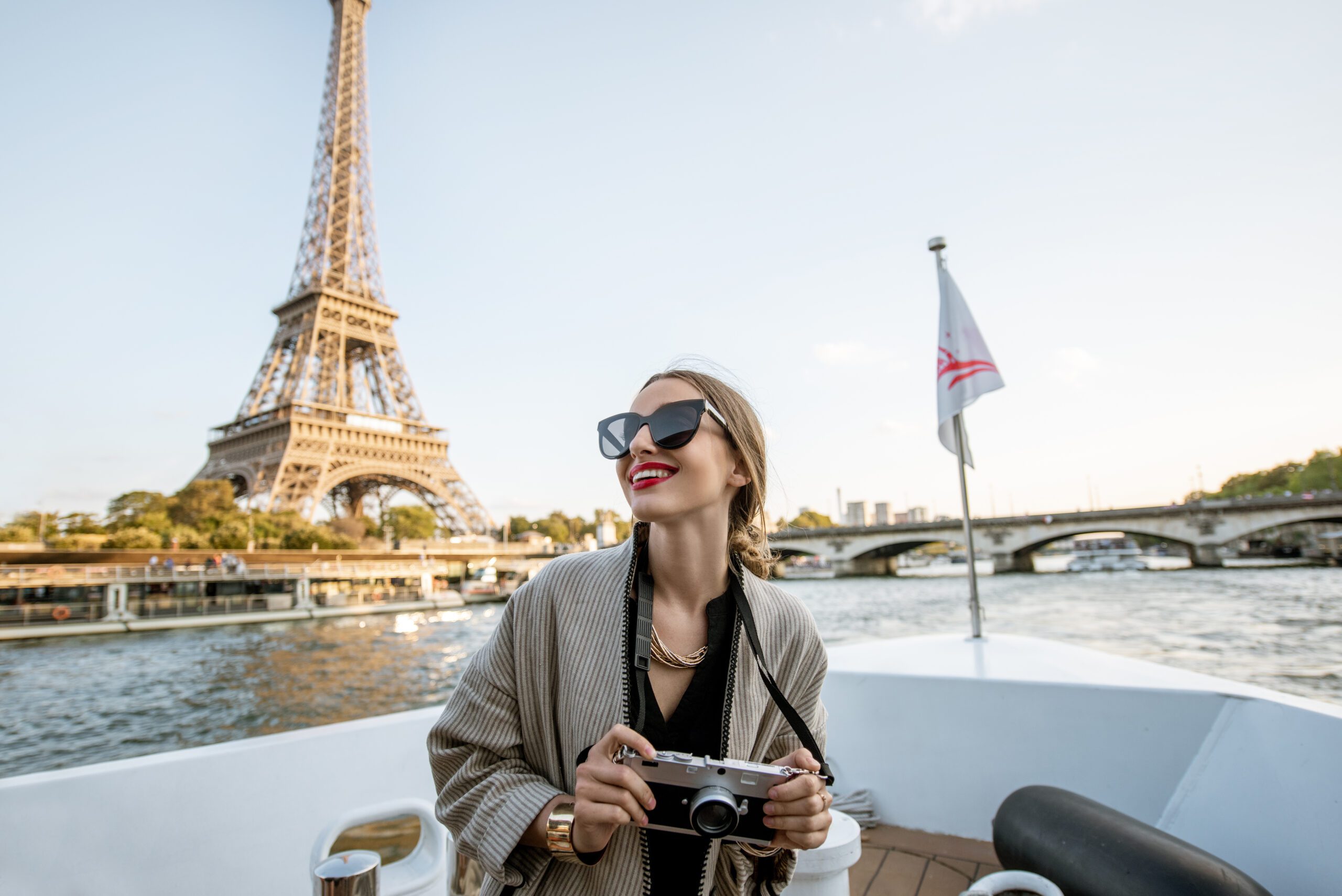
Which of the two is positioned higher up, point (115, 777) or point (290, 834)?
point (115, 777)

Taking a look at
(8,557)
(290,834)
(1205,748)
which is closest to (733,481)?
(290,834)

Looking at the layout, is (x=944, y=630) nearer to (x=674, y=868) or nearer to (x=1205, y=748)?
(x=1205, y=748)

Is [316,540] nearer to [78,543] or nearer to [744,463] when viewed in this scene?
[78,543]

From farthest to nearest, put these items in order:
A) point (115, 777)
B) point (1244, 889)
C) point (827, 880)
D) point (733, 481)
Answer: point (115, 777) < point (827, 880) < point (1244, 889) < point (733, 481)

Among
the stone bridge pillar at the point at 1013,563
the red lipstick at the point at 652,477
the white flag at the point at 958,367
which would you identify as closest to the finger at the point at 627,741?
the red lipstick at the point at 652,477

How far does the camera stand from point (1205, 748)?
2.46m

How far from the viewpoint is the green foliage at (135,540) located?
31.9 meters

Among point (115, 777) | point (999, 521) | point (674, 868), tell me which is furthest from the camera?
point (999, 521)

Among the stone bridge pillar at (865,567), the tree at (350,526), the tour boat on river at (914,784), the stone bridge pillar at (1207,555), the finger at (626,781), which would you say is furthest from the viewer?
the tree at (350,526)

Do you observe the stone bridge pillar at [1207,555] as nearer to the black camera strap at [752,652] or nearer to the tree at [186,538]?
the black camera strap at [752,652]

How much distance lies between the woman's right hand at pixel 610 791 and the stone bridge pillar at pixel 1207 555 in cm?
4187

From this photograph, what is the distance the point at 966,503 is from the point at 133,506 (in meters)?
46.8

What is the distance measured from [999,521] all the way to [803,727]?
40.8 meters

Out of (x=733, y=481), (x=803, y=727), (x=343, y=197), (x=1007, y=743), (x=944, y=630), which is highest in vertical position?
(x=343, y=197)
